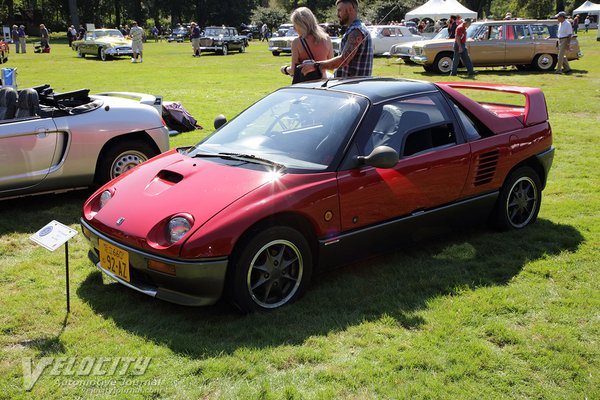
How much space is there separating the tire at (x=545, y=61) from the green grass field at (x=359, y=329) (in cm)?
1532

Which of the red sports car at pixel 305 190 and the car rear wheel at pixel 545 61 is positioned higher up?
the car rear wheel at pixel 545 61

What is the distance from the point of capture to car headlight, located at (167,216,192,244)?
351cm

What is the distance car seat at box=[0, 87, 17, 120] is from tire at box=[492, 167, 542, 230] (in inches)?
178

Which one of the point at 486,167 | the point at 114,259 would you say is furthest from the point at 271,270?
the point at 486,167

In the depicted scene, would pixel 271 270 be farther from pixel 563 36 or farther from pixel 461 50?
pixel 563 36

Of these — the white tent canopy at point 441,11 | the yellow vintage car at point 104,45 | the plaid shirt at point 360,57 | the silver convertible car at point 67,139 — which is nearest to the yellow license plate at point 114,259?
the silver convertible car at point 67,139

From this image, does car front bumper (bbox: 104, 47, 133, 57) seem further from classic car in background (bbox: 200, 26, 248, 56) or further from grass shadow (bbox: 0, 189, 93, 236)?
grass shadow (bbox: 0, 189, 93, 236)

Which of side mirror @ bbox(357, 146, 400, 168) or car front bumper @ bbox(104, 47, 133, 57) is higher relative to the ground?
car front bumper @ bbox(104, 47, 133, 57)

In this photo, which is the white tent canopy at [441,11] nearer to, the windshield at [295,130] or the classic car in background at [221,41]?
the classic car in background at [221,41]

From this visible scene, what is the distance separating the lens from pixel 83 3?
57.9m

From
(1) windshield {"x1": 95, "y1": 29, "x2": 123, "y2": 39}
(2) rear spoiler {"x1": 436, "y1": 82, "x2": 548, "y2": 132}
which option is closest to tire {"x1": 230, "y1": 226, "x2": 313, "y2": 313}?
(2) rear spoiler {"x1": 436, "y1": 82, "x2": 548, "y2": 132}

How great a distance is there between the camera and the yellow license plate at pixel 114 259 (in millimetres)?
3670

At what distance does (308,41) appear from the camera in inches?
248

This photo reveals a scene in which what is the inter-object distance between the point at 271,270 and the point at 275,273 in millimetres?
39
